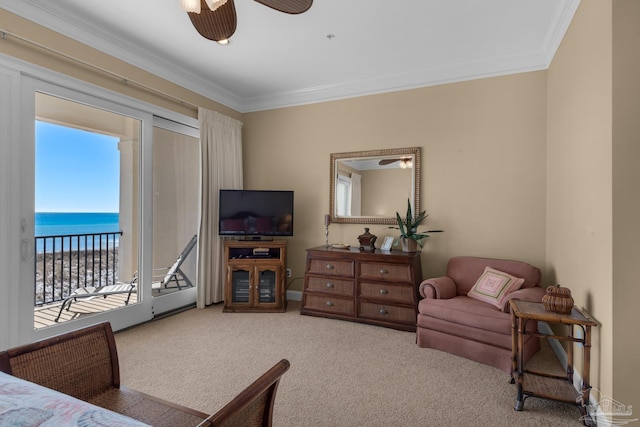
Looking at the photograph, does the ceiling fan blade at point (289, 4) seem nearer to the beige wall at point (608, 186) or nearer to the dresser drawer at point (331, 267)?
the beige wall at point (608, 186)

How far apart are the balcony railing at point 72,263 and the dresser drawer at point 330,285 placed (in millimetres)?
2117

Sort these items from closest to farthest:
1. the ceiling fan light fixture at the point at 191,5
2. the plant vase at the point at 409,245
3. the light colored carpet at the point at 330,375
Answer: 1. the ceiling fan light fixture at the point at 191,5
2. the light colored carpet at the point at 330,375
3. the plant vase at the point at 409,245

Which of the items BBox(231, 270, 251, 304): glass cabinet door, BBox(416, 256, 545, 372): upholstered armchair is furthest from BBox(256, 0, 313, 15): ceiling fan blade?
BBox(231, 270, 251, 304): glass cabinet door

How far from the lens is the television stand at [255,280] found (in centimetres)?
401

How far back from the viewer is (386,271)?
11.5 feet

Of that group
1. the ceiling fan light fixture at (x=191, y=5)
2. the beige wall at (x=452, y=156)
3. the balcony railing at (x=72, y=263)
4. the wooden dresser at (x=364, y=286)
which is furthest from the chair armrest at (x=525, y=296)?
the balcony railing at (x=72, y=263)

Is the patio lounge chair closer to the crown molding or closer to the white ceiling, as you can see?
the crown molding

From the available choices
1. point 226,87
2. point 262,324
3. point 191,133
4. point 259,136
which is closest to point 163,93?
point 191,133

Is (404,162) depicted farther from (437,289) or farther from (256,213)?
(256,213)

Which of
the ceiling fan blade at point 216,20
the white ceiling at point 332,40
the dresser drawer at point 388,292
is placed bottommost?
the dresser drawer at point 388,292

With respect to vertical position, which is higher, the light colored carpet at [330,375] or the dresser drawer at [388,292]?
the dresser drawer at [388,292]

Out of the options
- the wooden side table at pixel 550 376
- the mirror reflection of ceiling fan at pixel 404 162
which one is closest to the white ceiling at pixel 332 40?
the mirror reflection of ceiling fan at pixel 404 162

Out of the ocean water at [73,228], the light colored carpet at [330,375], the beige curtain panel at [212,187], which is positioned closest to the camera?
the light colored carpet at [330,375]
